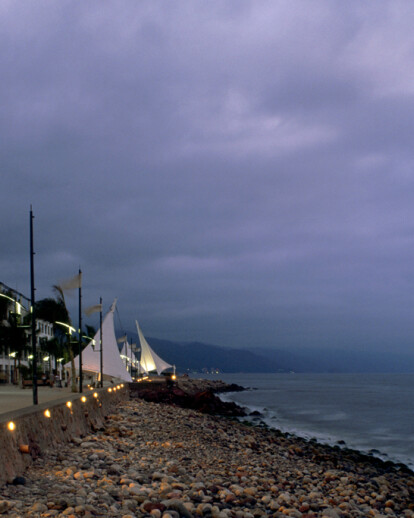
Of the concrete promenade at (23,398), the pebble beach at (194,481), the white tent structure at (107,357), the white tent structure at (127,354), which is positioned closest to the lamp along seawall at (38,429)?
the pebble beach at (194,481)

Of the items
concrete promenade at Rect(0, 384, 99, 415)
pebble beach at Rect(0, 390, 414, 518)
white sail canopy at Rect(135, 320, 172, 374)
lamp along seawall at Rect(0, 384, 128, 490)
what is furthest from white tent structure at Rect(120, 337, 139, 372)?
lamp along seawall at Rect(0, 384, 128, 490)

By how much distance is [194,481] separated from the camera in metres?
16.2

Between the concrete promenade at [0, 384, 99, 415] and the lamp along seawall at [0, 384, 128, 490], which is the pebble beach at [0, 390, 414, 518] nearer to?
the lamp along seawall at [0, 384, 128, 490]

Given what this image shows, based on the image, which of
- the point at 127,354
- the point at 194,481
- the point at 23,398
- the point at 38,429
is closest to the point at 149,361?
the point at 127,354

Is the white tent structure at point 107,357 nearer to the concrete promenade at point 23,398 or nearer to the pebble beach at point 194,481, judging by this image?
the concrete promenade at point 23,398

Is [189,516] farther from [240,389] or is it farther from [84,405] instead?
[240,389]

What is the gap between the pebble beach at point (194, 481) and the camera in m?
12.3

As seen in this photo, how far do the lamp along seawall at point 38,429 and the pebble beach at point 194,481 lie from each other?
1.12 feet

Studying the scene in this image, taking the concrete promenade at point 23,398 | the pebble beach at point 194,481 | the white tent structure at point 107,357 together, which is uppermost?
the white tent structure at point 107,357

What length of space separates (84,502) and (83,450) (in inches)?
271

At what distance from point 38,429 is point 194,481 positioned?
15.7 ft

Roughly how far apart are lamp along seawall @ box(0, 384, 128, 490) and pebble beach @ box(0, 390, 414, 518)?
342mm

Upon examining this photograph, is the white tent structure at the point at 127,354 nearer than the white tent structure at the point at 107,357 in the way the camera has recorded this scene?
No

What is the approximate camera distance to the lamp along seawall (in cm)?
1366
